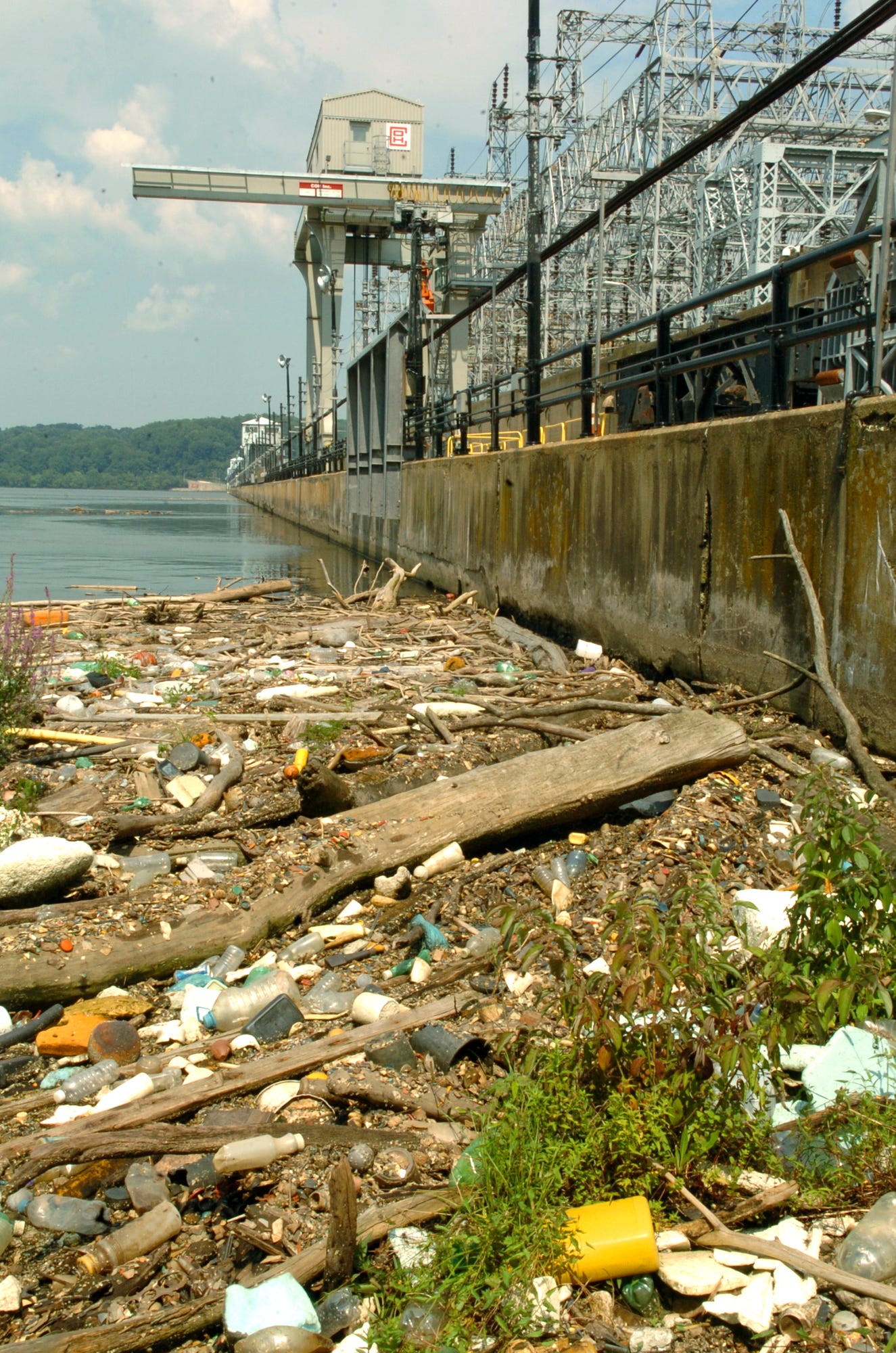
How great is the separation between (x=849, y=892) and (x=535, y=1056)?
947mm

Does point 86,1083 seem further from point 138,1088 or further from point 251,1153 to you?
point 251,1153

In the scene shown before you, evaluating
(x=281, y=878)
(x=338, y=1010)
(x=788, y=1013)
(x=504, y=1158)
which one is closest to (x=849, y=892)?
(x=788, y=1013)

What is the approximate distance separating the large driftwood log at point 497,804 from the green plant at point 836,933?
1.98 m

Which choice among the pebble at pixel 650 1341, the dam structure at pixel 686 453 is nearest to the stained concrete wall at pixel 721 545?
the dam structure at pixel 686 453

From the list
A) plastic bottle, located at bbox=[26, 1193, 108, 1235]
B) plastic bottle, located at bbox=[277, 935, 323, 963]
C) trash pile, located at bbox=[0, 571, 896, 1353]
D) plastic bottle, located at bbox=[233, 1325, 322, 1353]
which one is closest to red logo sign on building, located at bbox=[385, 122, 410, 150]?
trash pile, located at bbox=[0, 571, 896, 1353]

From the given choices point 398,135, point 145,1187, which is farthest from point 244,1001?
point 398,135

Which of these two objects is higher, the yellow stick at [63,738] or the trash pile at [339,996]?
the yellow stick at [63,738]

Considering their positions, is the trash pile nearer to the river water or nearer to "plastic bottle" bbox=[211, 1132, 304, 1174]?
"plastic bottle" bbox=[211, 1132, 304, 1174]

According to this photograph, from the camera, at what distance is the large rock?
4.41m

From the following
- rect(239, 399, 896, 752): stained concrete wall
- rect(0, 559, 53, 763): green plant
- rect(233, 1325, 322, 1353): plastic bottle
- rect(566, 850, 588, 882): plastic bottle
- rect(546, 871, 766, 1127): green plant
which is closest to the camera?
rect(233, 1325, 322, 1353): plastic bottle

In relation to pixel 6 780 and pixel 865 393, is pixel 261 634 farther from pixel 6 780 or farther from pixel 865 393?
pixel 865 393

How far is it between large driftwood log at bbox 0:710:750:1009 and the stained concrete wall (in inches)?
30.6

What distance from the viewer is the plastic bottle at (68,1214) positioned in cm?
271

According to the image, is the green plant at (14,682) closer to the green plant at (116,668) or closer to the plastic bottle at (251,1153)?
the green plant at (116,668)
